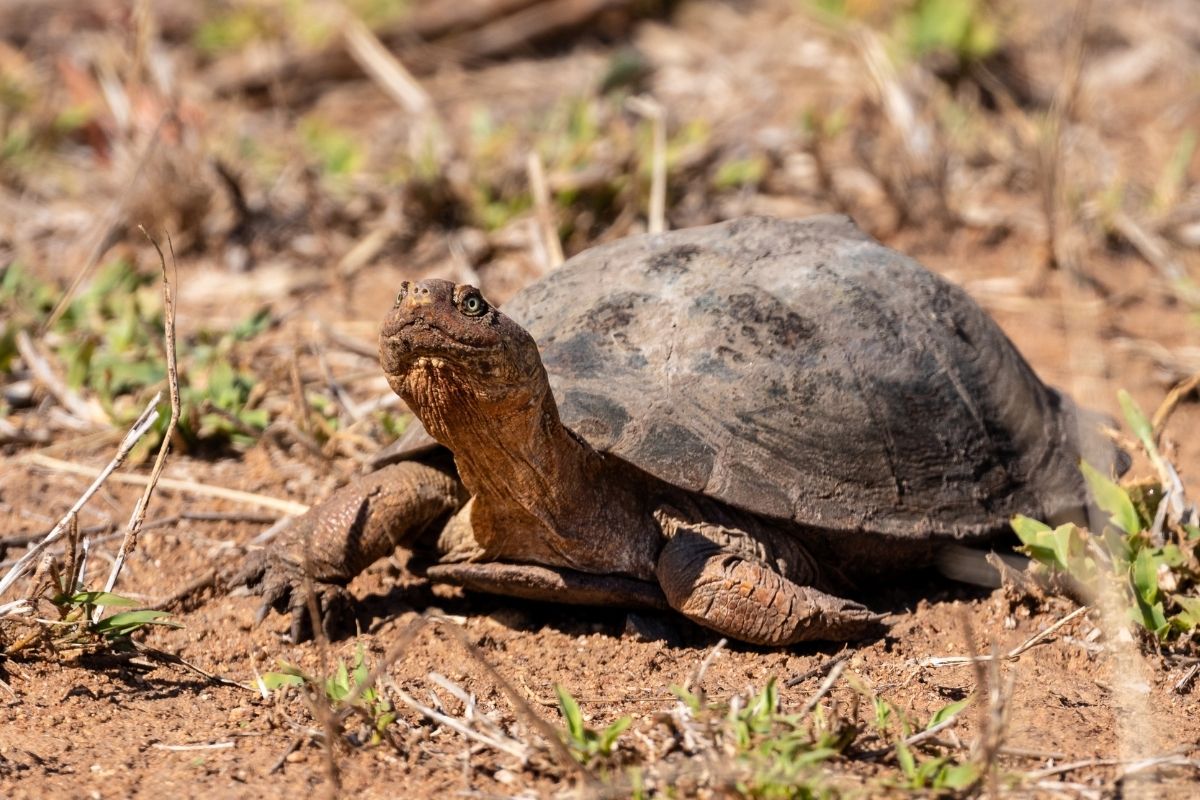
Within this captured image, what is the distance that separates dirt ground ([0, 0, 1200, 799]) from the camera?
119 inches

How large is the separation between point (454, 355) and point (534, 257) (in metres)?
3.19

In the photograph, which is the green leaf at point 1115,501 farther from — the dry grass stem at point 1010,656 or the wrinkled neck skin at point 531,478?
the wrinkled neck skin at point 531,478

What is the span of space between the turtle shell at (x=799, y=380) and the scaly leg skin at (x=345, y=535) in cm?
52

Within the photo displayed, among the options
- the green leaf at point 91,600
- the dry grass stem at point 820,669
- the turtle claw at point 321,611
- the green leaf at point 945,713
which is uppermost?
the green leaf at point 91,600

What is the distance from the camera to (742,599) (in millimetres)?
3488

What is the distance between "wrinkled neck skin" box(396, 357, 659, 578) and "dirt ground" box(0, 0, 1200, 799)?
0.91 feet

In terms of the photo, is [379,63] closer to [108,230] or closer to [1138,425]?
[108,230]

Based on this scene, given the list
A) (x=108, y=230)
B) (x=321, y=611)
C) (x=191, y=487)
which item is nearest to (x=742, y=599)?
(x=321, y=611)

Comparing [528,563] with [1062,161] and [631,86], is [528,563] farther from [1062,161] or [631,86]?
[631,86]

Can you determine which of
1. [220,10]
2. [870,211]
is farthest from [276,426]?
[220,10]

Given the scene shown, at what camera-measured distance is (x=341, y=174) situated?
715 cm

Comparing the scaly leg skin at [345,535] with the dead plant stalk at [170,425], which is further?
the scaly leg skin at [345,535]

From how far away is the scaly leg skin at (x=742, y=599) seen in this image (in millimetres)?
3494

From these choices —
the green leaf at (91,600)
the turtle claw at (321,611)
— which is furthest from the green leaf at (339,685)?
the green leaf at (91,600)
